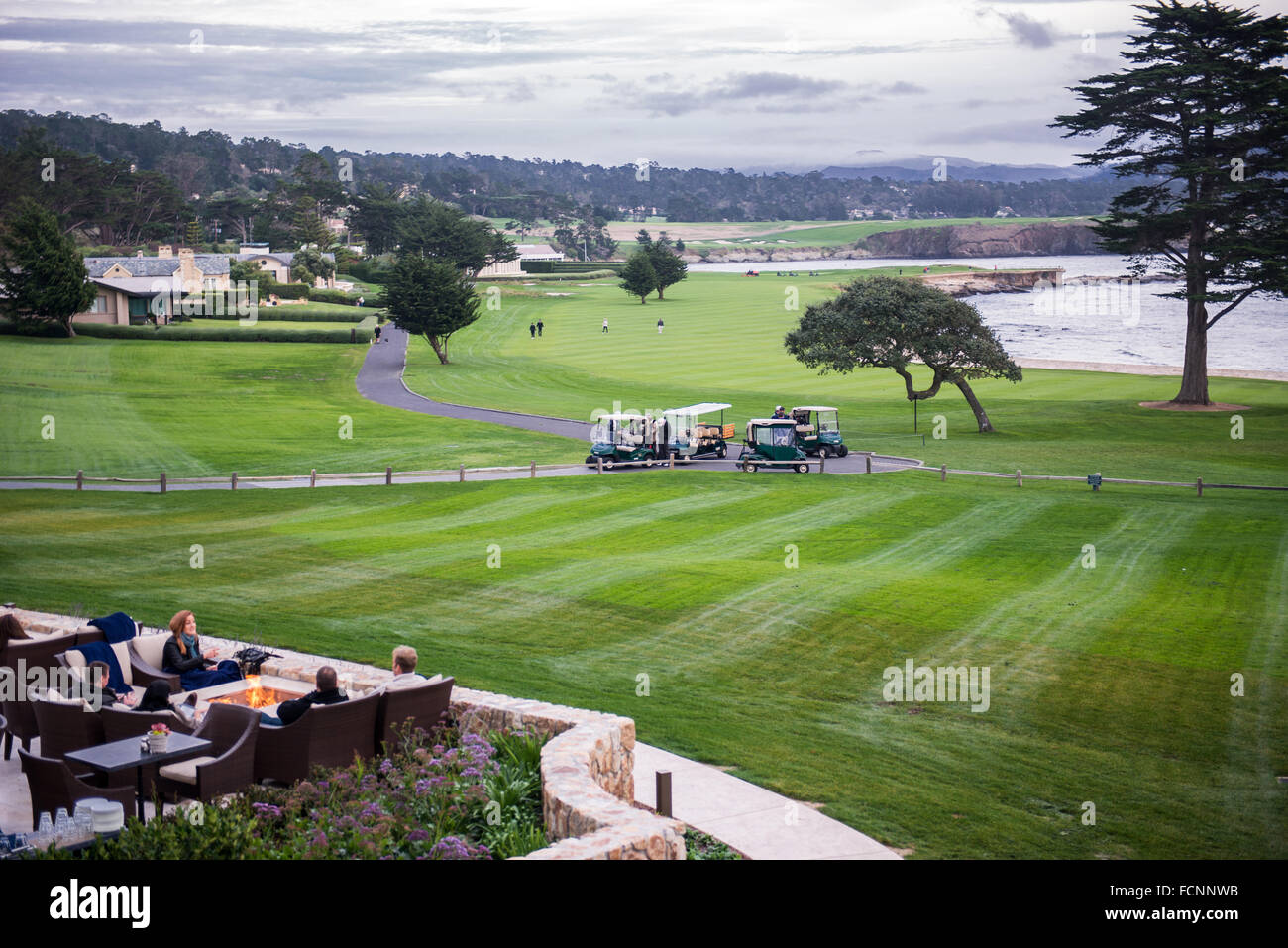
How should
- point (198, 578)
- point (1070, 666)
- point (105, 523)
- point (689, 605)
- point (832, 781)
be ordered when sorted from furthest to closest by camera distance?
point (105, 523) → point (198, 578) → point (689, 605) → point (1070, 666) → point (832, 781)

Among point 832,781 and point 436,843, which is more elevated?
point 436,843

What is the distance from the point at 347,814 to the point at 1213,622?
1652 centimetres

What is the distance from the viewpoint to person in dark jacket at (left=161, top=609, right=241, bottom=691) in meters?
13.1

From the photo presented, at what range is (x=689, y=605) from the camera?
19.6 metres

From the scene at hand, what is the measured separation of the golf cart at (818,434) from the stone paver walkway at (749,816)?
105 ft

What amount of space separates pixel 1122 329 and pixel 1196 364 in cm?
8082

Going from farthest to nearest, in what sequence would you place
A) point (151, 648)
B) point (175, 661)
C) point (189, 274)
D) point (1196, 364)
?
point (189, 274)
point (1196, 364)
point (151, 648)
point (175, 661)

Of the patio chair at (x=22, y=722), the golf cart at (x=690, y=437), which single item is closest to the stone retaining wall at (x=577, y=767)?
the patio chair at (x=22, y=722)

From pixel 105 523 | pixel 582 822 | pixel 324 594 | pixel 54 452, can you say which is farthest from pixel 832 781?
pixel 54 452

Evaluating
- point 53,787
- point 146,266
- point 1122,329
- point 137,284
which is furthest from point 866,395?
point 1122,329

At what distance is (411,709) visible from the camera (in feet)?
36.6

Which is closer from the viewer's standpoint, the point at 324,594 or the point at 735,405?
the point at 324,594

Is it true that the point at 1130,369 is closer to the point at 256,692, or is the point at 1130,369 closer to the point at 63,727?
the point at 256,692
